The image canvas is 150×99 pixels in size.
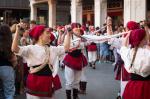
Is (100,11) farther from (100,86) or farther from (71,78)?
(71,78)

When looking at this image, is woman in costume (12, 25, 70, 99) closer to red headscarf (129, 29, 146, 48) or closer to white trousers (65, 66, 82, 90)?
red headscarf (129, 29, 146, 48)

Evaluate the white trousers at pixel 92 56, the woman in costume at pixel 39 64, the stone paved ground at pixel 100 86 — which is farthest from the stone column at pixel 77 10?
the woman in costume at pixel 39 64

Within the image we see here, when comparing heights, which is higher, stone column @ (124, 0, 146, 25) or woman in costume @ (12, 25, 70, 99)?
stone column @ (124, 0, 146, 25)

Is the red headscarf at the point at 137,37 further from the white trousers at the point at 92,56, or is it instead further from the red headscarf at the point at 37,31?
the white trousers at the point at 92,56

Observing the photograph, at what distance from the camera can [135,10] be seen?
23344 mm

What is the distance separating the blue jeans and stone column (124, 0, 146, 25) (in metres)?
15.7

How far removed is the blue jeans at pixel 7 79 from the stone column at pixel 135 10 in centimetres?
1566

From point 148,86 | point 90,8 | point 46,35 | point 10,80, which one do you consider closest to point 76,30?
point 10,80

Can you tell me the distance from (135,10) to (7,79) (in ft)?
54.3

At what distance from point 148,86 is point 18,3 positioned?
44004 mm

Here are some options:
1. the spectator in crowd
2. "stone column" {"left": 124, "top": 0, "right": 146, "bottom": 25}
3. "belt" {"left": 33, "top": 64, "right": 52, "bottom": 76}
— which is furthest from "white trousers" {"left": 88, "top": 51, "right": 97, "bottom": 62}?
"belt" {"left": 33, "top": 64, "right": 52, "bottom": 76}

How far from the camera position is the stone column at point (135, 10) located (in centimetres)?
2277

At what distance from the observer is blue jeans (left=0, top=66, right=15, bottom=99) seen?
7.66 meters

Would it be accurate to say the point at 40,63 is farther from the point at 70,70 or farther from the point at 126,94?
the point at 70,70
